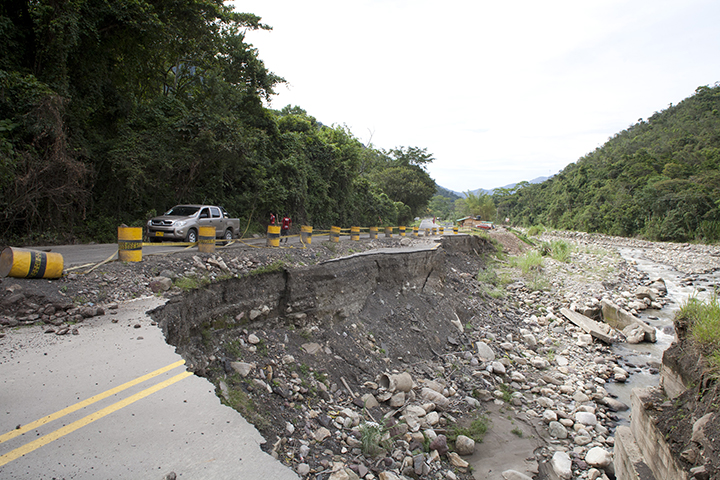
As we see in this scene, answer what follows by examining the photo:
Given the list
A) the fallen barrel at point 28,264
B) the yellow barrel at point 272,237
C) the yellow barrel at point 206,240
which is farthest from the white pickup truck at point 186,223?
the fallen barrel at point 28,264

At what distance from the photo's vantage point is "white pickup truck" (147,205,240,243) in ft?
35.7

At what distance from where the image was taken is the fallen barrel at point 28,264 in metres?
5.07

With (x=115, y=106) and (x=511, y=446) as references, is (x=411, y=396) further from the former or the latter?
(x=115, y=106)

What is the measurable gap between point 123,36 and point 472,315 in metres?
15.2

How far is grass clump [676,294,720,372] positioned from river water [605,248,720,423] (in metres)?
Answer: 1.01

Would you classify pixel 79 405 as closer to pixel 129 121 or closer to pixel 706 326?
pixel 706 326

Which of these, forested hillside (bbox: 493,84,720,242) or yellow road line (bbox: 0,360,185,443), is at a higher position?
forested hillside (bbox: 493,84,720,242)

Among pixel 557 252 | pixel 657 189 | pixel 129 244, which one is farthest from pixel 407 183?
pixel 129 244

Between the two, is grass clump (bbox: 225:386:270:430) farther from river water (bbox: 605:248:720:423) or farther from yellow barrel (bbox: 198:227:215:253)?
river water (bbox: 605:248:720:423)

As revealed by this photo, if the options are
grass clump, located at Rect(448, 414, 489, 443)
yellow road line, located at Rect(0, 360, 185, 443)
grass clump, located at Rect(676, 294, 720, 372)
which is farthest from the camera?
grass clump, located at Rect(448, 414, 489, 443)

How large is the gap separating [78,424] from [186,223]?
30.3ft

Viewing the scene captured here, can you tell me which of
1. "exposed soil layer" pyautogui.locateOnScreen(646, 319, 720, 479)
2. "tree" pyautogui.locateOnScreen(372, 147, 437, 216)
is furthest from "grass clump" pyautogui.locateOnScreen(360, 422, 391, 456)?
"tree" pyautogui.locateOnScreen(372, 147, 437, 216)

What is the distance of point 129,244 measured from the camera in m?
6.86

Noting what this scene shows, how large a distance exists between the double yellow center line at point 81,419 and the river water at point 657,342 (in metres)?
8.92
